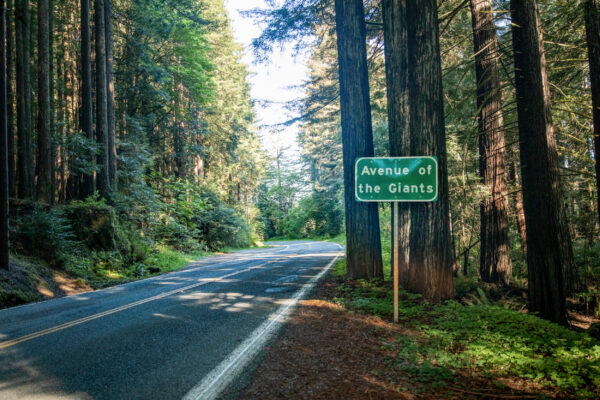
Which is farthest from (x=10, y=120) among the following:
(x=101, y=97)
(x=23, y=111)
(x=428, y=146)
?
(x=428, y=146)

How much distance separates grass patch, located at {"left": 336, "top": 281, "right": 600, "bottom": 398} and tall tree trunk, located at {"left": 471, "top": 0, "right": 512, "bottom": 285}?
4123 mm

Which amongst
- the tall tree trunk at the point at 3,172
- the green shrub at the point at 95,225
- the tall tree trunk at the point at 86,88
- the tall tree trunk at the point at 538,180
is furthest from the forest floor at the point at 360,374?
the tall tree trunk at the point at 86,88

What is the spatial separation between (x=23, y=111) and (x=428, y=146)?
627 inches

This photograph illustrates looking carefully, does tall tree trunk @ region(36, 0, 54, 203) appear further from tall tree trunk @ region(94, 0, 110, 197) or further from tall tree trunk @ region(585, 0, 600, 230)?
tall tree trunk @ region(585, 0, 600, 230)

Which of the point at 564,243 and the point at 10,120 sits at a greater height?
the point at 10,120

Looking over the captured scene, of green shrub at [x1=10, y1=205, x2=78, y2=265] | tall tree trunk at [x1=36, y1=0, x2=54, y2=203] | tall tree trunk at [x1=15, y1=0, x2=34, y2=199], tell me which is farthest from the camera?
tall tree trunk at [x1=15, y1=0, x2=34, y2=199]

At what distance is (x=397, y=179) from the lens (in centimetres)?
567

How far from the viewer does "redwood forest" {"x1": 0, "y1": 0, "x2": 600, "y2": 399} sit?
392 cm

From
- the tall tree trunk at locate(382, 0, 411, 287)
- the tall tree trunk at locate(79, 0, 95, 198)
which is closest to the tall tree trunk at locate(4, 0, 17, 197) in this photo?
the tall tree trunk at locate(79, 0, 95, 198)

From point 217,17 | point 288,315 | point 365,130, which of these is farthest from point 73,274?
point 217,17

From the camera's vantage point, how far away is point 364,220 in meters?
8.52

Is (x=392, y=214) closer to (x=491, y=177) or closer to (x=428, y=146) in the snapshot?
(x=428, y=146)

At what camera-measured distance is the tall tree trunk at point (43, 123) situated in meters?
12.8

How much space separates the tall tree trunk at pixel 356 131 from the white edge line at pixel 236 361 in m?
2.99
